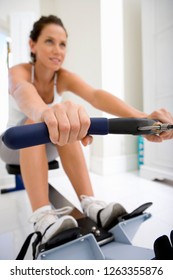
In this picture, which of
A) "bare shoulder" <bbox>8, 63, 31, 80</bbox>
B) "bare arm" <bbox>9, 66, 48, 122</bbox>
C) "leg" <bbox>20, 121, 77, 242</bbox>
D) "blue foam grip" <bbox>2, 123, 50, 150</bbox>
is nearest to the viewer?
"blue foam grip" <bbox>2, 123, 50, 150</bbox>

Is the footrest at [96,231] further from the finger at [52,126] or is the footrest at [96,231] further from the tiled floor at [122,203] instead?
the finger at [52,126]

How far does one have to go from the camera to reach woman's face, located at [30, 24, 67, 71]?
64 cm

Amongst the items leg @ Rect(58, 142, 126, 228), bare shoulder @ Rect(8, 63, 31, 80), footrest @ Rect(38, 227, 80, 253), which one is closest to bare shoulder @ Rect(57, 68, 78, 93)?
bare shoulder @ Rect(8, 63, 31, 80)

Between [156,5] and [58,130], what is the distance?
2.83 feet

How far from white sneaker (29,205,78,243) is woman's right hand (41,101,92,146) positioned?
0.72 ft

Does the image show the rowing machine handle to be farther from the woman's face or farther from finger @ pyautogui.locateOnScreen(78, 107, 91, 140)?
the woman's face

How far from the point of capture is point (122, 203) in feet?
2.29

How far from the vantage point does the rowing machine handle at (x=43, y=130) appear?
0.63 ft

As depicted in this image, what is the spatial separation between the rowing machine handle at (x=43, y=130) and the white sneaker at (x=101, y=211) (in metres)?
0.24

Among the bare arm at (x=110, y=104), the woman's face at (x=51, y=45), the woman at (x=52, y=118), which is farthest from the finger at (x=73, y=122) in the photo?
the woman's face at (x=51, y=45)

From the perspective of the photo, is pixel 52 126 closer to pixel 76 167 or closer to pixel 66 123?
pixel 66 123

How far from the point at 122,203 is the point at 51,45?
1.88 feet

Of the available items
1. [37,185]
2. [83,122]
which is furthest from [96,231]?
[83,122]
